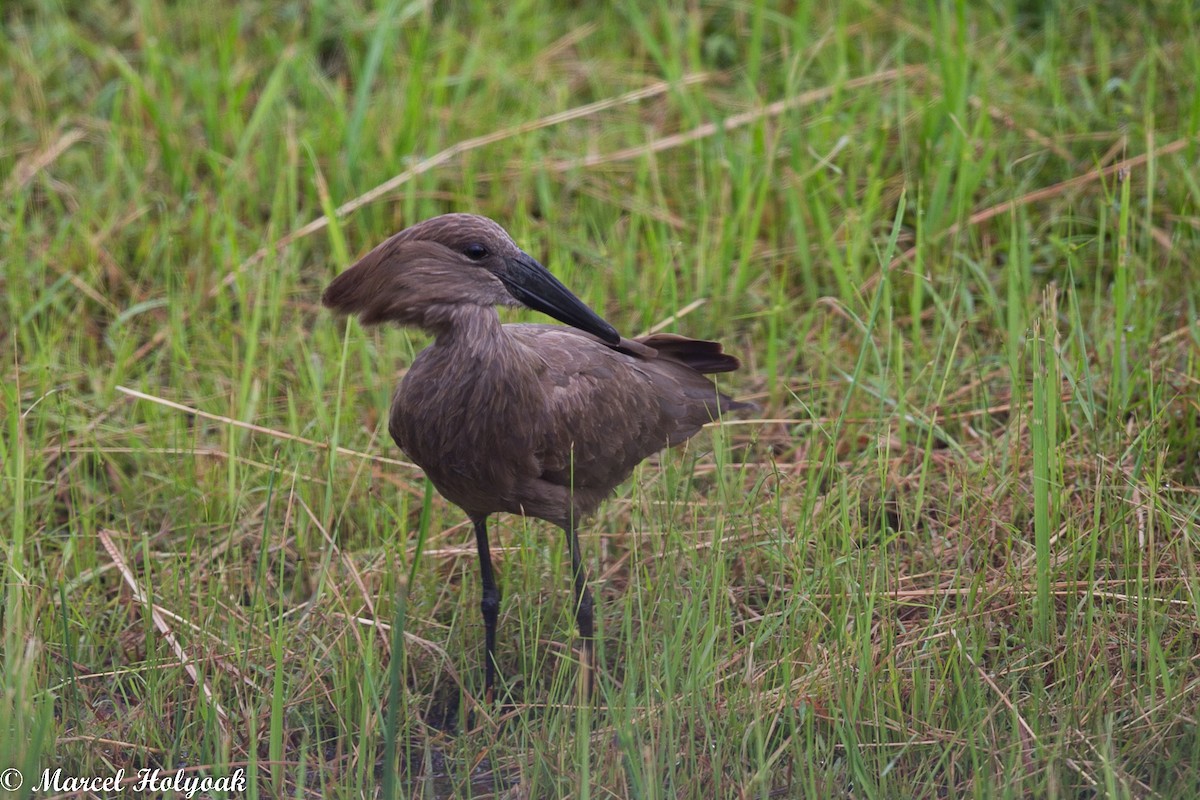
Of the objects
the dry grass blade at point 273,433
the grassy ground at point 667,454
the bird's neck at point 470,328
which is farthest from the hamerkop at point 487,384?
the dry grass blade at point 273,433

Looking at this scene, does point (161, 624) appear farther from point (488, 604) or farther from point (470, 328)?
point (470, 328)

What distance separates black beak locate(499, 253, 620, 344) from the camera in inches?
139

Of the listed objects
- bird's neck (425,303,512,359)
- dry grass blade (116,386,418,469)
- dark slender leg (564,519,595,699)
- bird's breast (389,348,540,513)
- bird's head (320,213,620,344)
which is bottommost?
dark slender leg (564,519,595,699)

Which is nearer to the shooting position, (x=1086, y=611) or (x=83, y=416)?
(x=1086, y=611)

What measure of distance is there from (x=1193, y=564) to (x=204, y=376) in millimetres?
3342

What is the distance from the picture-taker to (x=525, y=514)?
3.66m

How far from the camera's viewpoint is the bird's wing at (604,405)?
3.67 m

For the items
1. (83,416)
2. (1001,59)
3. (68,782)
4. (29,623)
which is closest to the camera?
(68,782)

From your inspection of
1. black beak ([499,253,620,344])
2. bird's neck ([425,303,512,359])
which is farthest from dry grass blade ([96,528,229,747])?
black beak ([499,253,620,344])

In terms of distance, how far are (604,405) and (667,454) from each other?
0.38 meters

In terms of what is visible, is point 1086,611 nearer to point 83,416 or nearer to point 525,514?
point 525,514

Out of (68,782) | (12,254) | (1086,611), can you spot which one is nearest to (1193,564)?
(1086,611)

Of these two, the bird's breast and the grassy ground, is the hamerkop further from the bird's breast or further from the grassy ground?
the grassy ground

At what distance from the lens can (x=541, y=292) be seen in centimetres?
356
